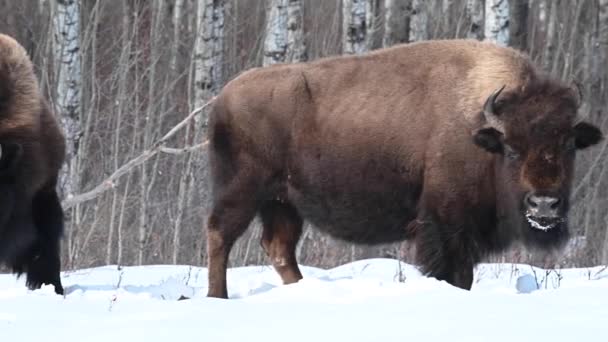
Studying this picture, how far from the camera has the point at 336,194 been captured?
8148 millimetres

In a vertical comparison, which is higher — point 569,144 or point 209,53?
point 569,144

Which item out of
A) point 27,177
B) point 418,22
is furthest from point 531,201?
point 418,22

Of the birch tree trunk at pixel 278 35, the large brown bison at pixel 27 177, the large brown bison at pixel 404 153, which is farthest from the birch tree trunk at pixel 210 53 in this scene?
the large brown bison at pixel 404 153

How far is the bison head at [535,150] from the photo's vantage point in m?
7.05

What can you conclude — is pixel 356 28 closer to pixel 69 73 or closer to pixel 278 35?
pixel 278 35

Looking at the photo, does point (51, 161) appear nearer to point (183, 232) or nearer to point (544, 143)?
point (544, 143)

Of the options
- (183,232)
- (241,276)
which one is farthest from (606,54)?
(241,276)

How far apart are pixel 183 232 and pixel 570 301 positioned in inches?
295

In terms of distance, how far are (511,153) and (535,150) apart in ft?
0.57

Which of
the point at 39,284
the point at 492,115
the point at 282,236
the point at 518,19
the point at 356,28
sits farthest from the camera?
the point at 518,19

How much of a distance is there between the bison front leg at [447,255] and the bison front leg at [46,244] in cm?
247

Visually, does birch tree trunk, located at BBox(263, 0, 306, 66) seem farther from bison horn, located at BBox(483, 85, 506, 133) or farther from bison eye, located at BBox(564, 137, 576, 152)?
bison eye, located at BBox(564, 137, 576, 152)

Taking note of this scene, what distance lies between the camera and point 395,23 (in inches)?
752

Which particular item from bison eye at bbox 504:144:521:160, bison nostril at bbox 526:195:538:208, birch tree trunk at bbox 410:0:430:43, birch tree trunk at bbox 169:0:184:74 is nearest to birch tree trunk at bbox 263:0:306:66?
birch tree trunk at bbox 169:0:184:74
